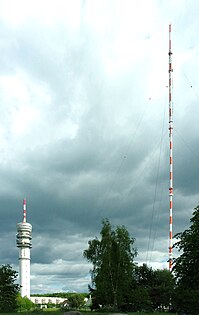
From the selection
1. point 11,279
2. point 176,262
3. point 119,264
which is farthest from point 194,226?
point 11,279

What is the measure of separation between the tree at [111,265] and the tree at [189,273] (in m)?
37.3

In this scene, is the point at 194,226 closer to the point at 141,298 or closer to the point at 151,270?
the point at 141,298

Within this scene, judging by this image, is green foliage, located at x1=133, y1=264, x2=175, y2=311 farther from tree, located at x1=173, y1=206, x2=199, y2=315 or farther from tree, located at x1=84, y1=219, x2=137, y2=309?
tree, located at x1=173, y1=206, x2=199, y2=315

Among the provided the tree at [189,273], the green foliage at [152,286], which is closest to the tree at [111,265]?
→ the green foliage at [152,286]

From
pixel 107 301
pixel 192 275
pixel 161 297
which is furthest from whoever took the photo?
pixel 161 297

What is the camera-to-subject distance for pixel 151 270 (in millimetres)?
101500

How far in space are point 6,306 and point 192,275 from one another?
41146 millimetres

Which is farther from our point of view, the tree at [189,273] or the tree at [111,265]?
the tree at [111,265]

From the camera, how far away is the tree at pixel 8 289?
73.2 m

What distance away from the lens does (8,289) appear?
7669cm

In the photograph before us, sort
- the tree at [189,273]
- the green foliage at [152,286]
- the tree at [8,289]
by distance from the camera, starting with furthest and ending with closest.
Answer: the green foliage at [152,286] < the tree at [8,289] < the tree at [189,273]

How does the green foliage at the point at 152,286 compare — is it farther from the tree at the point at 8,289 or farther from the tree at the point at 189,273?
the tree at the point at 189,273

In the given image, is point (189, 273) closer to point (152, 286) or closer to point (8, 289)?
point (8, 289)

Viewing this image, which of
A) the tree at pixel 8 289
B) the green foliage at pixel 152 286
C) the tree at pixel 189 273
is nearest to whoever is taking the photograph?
the tree at pixel 189 273
